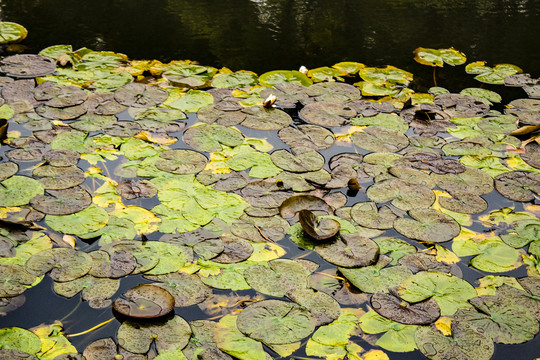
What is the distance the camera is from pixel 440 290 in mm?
2611

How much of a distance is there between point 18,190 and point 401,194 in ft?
7.40

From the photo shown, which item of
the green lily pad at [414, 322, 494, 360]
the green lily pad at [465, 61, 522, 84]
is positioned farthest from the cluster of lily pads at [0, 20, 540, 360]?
the green lily pad at [465, 61, 522, 84]

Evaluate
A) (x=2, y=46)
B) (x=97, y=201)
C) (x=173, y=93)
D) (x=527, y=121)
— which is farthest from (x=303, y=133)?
(x=2, y=46)

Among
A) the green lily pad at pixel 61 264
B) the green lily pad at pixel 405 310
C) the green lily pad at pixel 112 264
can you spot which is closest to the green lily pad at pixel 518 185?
the green lily pad at pixel 405 310

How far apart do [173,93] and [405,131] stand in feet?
6.02

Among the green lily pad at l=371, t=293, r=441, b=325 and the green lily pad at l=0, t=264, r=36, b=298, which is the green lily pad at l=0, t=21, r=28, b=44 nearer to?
the green lily pad at l=0, t=264, r=36, b=298

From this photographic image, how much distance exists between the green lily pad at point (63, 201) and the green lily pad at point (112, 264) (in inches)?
17.1

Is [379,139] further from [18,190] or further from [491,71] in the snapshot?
[18,190]

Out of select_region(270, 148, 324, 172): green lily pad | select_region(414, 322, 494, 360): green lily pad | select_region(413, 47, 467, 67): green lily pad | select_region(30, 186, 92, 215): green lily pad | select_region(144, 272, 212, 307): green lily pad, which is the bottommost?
select_region(414, 322, 494, 360): green lily pad

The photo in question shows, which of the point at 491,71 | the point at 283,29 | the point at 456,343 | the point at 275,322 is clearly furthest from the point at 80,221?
the point at 491,71

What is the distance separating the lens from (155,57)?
4.97m

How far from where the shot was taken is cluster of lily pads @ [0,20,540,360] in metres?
2.38

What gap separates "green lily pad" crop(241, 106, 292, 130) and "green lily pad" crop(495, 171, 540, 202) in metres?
1.52

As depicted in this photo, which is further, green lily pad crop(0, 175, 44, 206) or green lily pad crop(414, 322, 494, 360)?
green lily pad crop(0, 175, 44, 206)
